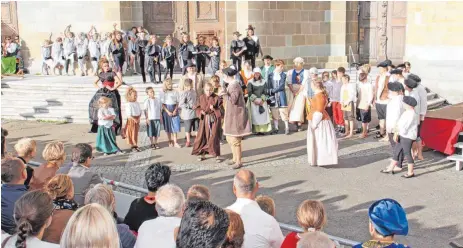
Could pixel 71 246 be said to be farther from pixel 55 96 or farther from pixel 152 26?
pixel 152 26

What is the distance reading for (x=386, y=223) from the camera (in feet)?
11.7

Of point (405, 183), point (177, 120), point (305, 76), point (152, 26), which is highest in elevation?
point (152, 26)

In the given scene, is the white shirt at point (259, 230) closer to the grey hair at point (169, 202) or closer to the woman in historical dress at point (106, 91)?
the grey hair at point (169, 202)

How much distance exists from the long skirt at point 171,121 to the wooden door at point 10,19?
10.7 metres

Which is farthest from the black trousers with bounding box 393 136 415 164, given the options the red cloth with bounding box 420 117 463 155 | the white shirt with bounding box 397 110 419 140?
the red cloth with bounding box 420 117 463 155

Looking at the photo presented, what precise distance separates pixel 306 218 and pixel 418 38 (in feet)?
42.5

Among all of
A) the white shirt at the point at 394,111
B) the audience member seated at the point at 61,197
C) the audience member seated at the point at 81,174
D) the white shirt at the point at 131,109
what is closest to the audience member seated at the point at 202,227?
the audience member seated at the point at 61,197

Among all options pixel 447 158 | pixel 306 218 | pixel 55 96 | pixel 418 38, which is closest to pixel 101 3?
pixel 55 96

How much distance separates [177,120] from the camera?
36.9 feet

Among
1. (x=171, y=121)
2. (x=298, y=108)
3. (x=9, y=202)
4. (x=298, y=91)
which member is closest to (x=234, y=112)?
(x=171, y=121)

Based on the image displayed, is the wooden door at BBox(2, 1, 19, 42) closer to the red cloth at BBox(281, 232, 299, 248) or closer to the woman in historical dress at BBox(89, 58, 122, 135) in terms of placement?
the woman in historical dress at BBox(89, 58, 122, 135)

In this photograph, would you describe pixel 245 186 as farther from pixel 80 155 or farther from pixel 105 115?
pixel 105 115

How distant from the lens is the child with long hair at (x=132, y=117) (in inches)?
423

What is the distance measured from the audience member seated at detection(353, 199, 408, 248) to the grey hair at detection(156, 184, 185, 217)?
1.34m
